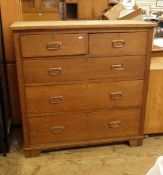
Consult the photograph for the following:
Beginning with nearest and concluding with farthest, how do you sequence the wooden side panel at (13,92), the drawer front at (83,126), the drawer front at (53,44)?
1. the drawer front at (53,44)
2. the drawer front at (83,126)
3. the wooden side panel at (13,92)

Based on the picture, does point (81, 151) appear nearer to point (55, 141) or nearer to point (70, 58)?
point (55, 141)

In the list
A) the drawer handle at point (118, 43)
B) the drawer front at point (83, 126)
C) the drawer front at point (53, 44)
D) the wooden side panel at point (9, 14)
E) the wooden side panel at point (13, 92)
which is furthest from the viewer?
the wooden side panel at point (13, 92)

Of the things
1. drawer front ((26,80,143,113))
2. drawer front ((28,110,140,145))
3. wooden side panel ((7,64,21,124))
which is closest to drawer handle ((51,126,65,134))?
drawer front ((28,110,140,145))

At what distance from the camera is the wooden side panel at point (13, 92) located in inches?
84.4

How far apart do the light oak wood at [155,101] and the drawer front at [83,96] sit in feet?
0.51

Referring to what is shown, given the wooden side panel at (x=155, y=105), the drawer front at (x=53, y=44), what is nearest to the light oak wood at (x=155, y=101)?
the wooden side panel at (x=155, y=105)

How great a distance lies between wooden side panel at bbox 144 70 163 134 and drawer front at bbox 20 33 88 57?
0.65 meters

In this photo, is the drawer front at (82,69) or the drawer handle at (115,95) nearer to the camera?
the drawer front at (82,69)

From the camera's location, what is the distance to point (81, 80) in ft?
5.95

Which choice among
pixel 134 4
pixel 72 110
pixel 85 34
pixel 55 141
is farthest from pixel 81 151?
pixel 134 4

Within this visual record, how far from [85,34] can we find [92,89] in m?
0.41

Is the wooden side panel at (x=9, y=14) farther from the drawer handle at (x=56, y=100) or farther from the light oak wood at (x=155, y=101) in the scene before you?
the light oak wood at (x=155, y=101)

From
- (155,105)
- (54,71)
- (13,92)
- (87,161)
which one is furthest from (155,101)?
(13,92)

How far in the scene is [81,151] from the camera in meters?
2.03
